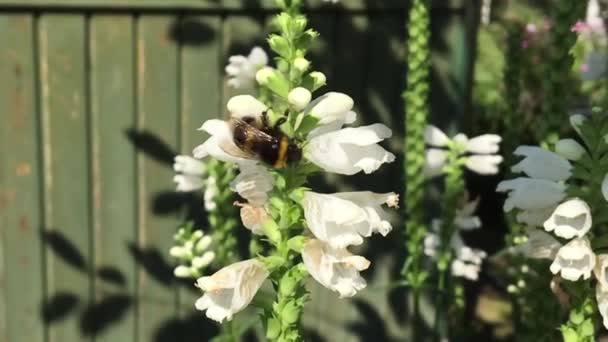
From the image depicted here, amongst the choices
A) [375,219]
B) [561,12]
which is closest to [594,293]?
[375,219]

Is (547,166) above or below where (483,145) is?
above

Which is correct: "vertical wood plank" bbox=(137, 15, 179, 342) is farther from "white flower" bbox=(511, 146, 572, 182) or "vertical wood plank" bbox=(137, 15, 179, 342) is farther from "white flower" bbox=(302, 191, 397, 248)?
"white flower" bbox=(302, 191, 397, 248)

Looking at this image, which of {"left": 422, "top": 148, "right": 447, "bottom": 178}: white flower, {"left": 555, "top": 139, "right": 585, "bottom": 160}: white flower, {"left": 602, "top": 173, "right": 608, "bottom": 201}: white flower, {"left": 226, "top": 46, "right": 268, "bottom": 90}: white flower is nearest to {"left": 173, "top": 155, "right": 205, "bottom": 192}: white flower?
{"left": 226, "top": 46, "right": 268, "bottom": 90}: white flower

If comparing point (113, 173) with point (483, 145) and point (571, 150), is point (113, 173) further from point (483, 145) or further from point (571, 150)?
point (571, 150)

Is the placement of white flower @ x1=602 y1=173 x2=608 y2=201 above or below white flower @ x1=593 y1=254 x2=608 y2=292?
above

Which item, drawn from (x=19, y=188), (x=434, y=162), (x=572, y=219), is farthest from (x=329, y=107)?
(x=19, y=188)

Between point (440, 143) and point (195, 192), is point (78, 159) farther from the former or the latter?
point (440, 143)

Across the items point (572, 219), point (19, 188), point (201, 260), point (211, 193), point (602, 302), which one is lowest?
point (19, 188)
